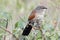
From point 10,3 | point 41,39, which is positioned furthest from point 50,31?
point 10,3

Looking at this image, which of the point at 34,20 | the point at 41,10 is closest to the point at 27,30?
the point at 34,20

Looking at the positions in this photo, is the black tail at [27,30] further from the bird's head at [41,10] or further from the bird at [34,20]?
the bird's head at [41,10]

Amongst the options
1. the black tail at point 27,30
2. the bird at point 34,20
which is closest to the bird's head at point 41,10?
the bird at point 34,20

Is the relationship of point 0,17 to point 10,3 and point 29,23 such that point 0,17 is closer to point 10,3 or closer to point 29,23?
point 29,23

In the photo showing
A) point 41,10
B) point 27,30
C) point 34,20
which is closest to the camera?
point 27,30

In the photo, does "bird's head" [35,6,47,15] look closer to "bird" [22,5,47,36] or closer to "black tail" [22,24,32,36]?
"bird" [22,5,47,36]

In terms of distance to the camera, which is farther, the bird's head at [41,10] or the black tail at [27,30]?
the bird's head at [41,10]

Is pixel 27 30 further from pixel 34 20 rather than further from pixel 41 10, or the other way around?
pixel 41 10

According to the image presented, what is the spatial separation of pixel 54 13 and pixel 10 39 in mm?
2547

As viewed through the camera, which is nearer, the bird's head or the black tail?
the black tail

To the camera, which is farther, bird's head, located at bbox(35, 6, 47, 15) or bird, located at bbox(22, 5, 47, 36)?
bird's head, located at bbox(35, 6, 47, 15)

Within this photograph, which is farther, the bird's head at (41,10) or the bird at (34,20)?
the bird's head at (41,10)

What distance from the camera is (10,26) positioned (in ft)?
15.2

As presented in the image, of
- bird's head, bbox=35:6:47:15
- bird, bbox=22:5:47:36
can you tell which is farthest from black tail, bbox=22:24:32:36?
bird's head, bbox=35:6:47:15
